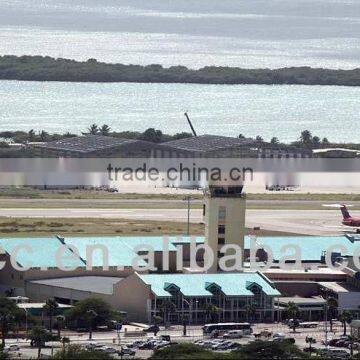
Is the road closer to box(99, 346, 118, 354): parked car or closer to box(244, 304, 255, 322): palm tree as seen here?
box(244, 304, 255, 322): palm tree

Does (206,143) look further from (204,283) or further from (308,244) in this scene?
(204,283)

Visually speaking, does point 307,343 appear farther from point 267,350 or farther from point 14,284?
point 14,284

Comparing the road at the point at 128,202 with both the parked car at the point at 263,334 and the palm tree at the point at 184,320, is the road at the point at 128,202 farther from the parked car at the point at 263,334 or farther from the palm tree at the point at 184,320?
the parked car at the point at 263,334

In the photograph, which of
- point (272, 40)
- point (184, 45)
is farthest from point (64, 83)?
point (272, 40)

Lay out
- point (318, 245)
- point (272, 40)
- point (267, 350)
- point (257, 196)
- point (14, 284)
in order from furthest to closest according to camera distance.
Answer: point (272, 40) < point (257, 196) < point (318, 245) < point (14, 284) < point (267, 350)

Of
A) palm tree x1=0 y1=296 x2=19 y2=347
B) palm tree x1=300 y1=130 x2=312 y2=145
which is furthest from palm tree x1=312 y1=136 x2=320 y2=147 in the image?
palm tree x1=0 y1=296 x2=19 y2=347

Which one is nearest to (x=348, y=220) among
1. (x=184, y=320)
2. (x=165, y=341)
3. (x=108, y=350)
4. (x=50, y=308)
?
(x=184, y=320)

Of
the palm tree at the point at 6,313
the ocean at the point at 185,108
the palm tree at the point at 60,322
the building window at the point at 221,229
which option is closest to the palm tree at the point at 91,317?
the palm tree at the point at 60,322
